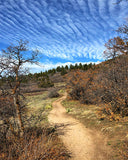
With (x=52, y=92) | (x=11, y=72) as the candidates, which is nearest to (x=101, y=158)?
(x=11, y=72)

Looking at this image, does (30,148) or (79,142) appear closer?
(30,148)

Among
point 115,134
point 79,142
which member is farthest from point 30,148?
point 115,134

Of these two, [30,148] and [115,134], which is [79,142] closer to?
[115,134]

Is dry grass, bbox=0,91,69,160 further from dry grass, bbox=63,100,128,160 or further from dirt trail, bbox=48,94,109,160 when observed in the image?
dry grass, bbox=63,100,128,160

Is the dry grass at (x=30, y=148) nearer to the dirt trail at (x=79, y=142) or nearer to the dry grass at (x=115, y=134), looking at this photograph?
the dirt trail at (x=79, y=142)

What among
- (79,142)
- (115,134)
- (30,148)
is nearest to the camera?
(30,148)

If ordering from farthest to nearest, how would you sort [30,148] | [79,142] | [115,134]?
[79,142]
[115,134]
[30,148]

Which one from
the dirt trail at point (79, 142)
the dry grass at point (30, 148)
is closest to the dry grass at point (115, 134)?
the dirt trail at point (79, 142)

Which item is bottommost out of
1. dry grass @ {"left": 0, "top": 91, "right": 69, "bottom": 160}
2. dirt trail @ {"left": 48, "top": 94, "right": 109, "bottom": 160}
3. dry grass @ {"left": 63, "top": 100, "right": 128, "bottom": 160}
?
dirt trail @ {"left": 48, "top": 94, "right": 109, "bottom": 160}

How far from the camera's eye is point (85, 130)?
328 inches

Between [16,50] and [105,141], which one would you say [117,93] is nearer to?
[105,141]

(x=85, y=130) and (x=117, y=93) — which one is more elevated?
(x=117, y=93)

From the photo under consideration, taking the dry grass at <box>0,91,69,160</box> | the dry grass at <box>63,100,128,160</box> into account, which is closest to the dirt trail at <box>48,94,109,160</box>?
the dry grass at <box>0,91,69,160</box>

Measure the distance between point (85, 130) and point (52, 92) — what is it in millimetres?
18445
